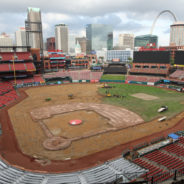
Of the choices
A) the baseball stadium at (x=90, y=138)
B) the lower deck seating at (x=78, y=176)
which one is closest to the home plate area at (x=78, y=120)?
the baseball stadium at (x=90, y=138)

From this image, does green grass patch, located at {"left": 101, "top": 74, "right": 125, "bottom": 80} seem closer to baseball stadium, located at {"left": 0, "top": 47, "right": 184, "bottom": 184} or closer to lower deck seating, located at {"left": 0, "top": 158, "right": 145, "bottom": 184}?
baseball stadium, located at {"left": 0, "top": 47, "right": 184, "bottom": 184}

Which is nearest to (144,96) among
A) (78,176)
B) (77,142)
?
(77,142)

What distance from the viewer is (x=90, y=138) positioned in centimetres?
3844

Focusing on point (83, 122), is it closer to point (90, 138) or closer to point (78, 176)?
point (90, 138)

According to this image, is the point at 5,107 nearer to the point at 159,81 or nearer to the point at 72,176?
the point at 72,176

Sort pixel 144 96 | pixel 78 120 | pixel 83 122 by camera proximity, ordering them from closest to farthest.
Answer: pixel 83 122
pixel 78 120
pixel 144 96

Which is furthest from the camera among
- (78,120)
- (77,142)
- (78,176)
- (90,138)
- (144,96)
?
(144,96)

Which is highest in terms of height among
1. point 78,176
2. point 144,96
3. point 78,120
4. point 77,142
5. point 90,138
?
point 144,96

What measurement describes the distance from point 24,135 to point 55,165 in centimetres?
1452

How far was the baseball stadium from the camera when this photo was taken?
930 inches

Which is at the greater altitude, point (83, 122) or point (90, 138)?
Answer: point (83, 122)

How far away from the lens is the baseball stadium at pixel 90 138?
23.6 metres

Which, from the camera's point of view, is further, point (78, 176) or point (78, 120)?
point (78, 120)

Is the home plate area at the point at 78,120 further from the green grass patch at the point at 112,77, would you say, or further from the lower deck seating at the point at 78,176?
the green grass patch at the point at 112,77
